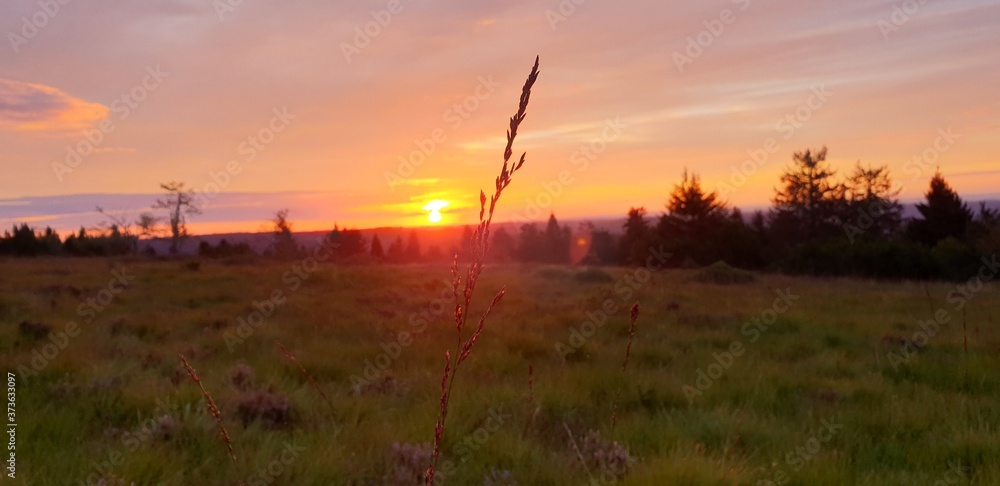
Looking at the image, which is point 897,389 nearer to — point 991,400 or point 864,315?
point 991,400

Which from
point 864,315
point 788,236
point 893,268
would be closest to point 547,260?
point 788,236

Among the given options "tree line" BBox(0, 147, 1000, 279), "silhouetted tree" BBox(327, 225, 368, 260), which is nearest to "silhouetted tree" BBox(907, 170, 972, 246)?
"tree line" BBox(0, 147, 1000, 279)

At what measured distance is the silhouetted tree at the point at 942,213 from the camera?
120 feet

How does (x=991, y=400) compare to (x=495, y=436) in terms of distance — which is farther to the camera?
(x=991, y=400)

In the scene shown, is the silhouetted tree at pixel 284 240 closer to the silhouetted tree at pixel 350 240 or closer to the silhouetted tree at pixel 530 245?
the silhouetted tree at pixel 350 240

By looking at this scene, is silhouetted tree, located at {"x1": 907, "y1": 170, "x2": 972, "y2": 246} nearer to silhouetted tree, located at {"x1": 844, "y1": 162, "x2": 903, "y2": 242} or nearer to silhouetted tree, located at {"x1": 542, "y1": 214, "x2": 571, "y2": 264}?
silhouetted tree, located at {"x1": 844, "y1": 162, "x2": 903, "y2": 242}

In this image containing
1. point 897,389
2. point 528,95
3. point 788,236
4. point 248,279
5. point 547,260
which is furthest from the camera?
point 547,260

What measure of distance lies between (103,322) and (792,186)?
50584 mm

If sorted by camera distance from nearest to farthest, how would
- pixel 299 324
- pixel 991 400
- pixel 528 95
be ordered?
pixel 528 95
pixel 991 400
pixel 299 324

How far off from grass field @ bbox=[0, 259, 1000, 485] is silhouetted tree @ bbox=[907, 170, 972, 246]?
33.1m

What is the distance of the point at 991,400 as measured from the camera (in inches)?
195

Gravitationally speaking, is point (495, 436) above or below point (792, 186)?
below

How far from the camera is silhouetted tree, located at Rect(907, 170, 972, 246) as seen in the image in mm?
36531

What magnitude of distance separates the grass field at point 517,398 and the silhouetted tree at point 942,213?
33.1 meters
